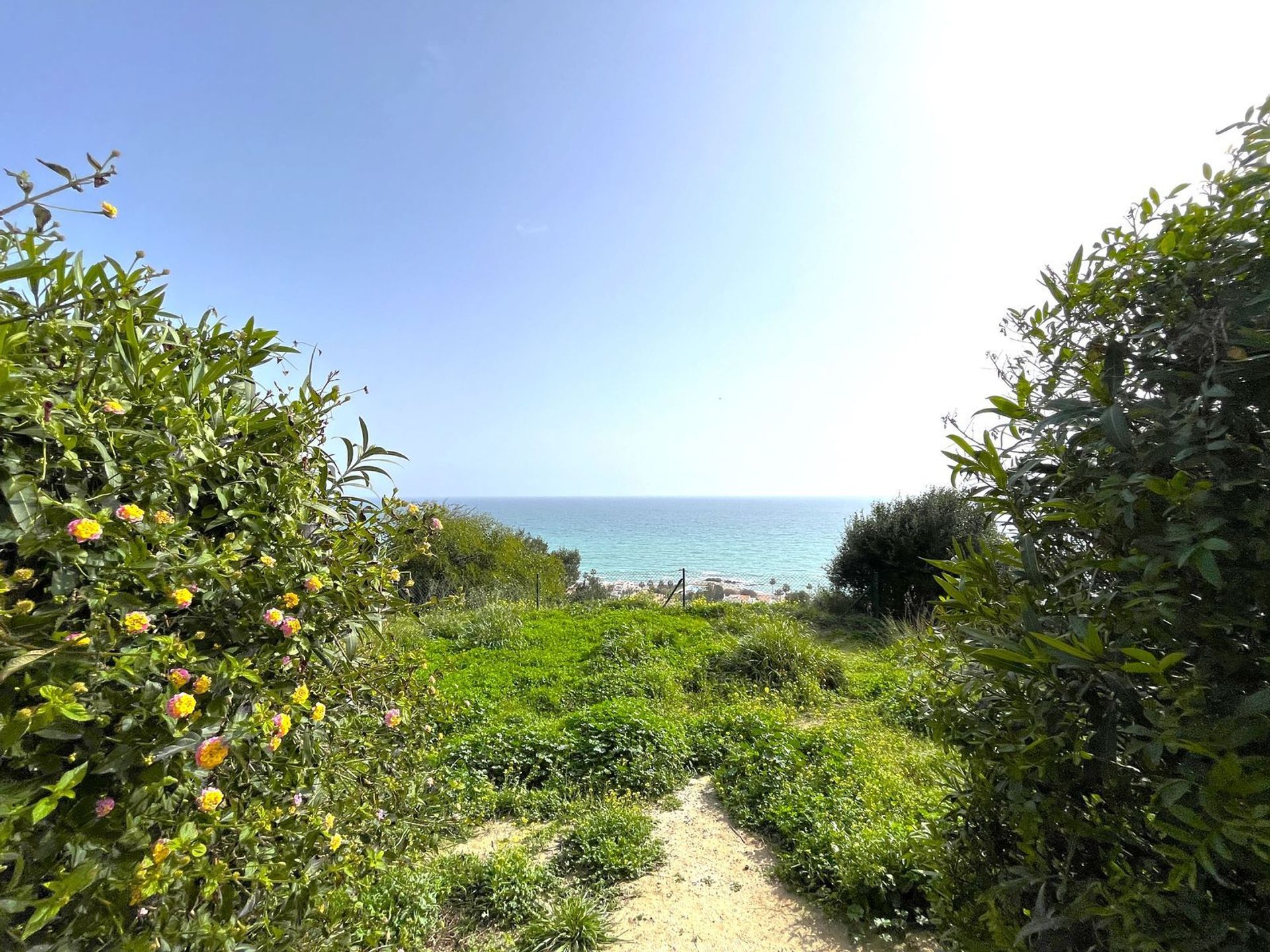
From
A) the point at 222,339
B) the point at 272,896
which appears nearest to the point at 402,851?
the point at 272,896

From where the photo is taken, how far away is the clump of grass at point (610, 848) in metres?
3.57

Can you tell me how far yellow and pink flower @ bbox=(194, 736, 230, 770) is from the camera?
46.9 inches

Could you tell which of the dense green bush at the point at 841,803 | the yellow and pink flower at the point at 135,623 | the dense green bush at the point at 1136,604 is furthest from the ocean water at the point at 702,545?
the yellow and pink flower at the point at 135,623

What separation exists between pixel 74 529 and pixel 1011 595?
7.20 feet

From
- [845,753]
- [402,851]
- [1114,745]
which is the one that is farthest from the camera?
[845,753]

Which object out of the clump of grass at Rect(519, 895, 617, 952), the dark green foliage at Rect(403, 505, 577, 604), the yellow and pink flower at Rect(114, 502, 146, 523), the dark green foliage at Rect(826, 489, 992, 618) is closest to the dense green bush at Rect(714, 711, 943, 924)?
the clump of grass at Rect(519, 895, 617, 952)

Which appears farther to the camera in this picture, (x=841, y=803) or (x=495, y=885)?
(x=841, y=803)

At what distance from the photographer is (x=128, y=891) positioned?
1.14 meters

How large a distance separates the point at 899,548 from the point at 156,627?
554 inches

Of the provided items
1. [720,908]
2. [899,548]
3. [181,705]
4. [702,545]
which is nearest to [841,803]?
[720,908]

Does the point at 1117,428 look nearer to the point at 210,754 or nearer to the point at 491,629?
the point at 210,754

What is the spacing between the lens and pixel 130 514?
3.68 feet

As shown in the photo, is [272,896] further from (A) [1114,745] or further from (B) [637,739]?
(B) [637,739]

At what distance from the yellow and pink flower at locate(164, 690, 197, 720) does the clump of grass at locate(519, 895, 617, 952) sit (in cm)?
264
